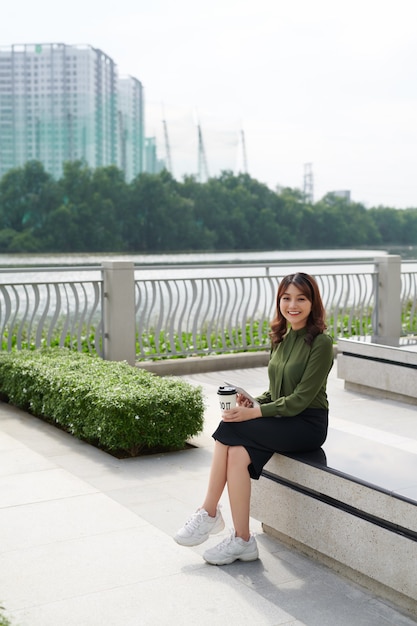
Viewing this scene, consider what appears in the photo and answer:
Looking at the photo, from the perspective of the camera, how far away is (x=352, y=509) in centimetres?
362

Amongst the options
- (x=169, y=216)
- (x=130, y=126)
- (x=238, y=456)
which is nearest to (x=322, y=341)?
(x=238, y=456)

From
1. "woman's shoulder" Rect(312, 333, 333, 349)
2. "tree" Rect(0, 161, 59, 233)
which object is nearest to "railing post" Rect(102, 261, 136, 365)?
"woman's shoulder" Rect(312, 333, 333, 349)

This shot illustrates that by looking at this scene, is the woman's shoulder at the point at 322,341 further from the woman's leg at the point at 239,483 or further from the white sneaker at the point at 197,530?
the white sneaker at the point at 197,530

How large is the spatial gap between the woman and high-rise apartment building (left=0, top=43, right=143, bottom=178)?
58046mm

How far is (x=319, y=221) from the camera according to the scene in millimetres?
51750

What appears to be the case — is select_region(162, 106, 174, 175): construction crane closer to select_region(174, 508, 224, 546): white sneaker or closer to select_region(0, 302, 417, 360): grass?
select_region(0, 302, 417, 360): grass

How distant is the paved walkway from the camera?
3.30 m

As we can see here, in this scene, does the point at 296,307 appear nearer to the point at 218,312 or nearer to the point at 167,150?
the point at 218,312

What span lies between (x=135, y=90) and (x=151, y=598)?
Result: 7564 centimetres

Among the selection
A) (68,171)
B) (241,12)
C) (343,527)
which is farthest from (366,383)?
(241,12)

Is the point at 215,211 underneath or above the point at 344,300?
above

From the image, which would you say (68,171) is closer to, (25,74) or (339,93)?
(25,74)

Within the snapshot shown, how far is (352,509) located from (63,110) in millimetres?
67075

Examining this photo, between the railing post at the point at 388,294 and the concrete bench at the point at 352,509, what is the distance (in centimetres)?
728
